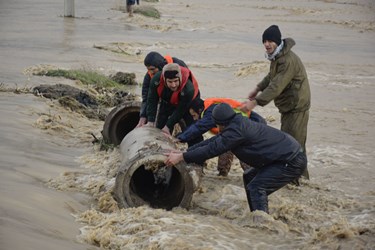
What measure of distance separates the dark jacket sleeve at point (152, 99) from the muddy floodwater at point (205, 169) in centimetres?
71

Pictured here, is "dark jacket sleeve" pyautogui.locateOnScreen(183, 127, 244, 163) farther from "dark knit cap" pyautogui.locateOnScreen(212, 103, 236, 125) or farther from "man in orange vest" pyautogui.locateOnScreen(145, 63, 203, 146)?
"man in orange vest" pyautogui.locateOnScreen(145, 63, 203, 146)

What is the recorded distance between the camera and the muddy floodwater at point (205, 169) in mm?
6035

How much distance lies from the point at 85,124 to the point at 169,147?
4.13m

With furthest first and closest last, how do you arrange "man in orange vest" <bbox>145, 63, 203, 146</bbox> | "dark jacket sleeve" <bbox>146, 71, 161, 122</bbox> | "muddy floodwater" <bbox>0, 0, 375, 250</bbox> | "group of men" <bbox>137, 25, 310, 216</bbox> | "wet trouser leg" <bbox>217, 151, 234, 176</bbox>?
"wet trouser leg" <bbox>217, 151, 234, 176</bbox> → "dark jacket sleeve" <bbox>146, 71, 161, 122</bbox> → "man in orange vest" <bbox>145, 63, 203, 146</bbox> → "group of men" <bbox>137, 25, 310, 216</bbox> → "muddy floodwater" <bbox>0, 0, 375, 250</bbox>

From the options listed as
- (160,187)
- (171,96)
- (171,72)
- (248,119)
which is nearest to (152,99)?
(171,96)

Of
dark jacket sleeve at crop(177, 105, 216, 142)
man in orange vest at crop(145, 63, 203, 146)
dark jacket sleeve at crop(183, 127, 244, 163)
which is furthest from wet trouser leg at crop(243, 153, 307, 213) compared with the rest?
man in orange vest at crop(145, 63, 203, 146)

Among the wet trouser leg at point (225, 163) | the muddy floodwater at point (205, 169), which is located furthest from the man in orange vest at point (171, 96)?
the muddy floodwater at point (205, 169)

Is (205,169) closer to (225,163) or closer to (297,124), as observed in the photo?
(225,163)

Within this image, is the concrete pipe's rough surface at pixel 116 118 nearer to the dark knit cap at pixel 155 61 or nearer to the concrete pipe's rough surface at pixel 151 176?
the dark knit cap at pixel 155 61

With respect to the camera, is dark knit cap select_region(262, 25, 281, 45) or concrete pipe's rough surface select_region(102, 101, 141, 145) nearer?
dark knit cap select_region(262, 25, 281, 45)

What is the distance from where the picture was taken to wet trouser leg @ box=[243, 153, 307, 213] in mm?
6828

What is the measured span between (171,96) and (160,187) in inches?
46.5

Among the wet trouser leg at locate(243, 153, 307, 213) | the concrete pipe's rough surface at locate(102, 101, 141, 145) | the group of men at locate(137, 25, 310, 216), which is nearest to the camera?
the group of men at locate(137, 25, 310, 216)

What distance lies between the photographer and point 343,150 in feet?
36.4
